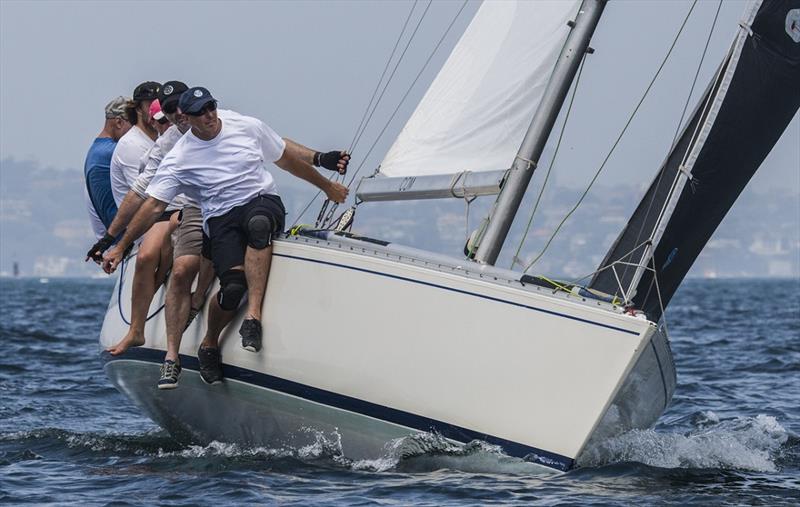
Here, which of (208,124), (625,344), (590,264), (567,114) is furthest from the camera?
(590,264)

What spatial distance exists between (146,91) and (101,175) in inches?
23.7

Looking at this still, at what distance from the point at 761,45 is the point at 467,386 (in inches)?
84.9

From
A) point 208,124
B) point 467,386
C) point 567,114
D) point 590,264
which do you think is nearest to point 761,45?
point 567,114

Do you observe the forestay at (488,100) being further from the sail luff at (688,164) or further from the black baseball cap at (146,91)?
the black baseball cap at (146,91)

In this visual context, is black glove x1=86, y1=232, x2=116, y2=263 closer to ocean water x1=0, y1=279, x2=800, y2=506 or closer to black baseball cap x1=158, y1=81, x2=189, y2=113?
black baseball cap x1=158, y1=81, x2=189, y2=113

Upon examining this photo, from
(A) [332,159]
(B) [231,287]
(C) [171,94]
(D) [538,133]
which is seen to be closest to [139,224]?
(B) [231,287]

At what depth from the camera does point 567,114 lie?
7.04m

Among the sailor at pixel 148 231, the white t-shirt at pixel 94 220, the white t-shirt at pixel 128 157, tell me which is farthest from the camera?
the white t-shirt at pixel 94 220

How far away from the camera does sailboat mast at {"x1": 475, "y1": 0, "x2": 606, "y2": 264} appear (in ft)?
21.7

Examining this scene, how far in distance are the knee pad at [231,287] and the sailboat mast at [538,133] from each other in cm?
113

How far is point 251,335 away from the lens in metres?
6.46

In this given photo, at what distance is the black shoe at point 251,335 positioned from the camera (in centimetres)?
645

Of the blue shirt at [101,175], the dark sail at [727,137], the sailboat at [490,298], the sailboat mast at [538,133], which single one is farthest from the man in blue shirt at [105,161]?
the dark sail at [727,137]

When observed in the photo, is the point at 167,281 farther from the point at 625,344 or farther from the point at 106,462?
the point at 625,344
